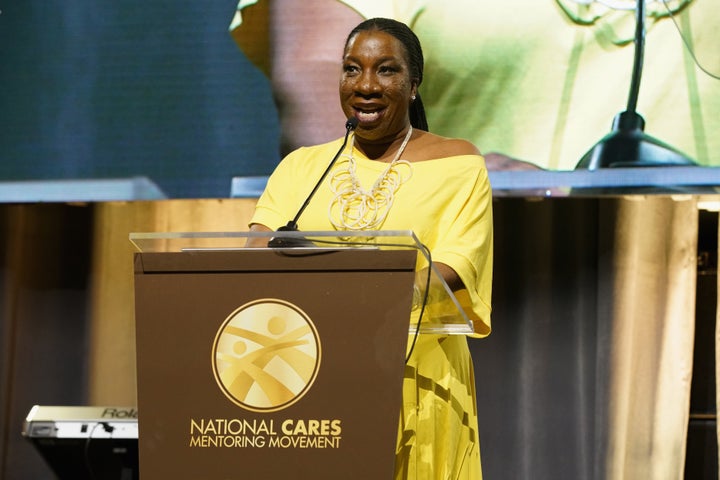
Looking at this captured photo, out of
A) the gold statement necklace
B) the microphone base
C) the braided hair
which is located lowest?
the microphone base

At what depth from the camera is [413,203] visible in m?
1.85

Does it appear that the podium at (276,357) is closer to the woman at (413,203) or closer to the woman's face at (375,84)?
the woman at (413,203)

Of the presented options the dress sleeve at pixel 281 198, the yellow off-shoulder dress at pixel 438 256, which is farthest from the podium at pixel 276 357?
the dress sleeve at pixel 281 198

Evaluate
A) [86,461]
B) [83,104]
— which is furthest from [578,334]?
[83,104]

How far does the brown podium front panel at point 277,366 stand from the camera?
54.1 inches

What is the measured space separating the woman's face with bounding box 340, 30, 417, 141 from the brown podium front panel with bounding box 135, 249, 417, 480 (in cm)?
61

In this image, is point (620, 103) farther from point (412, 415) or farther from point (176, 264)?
point (176, 264)

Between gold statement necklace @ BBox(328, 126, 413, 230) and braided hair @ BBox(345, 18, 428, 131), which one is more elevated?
braided hair @ BBox(345, 18, 428, 131)

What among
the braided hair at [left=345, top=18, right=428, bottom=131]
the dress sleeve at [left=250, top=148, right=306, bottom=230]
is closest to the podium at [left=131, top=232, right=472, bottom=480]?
the dress sleeve at [left=250, top=148, right=306, bottom=230]

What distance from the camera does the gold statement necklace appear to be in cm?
186

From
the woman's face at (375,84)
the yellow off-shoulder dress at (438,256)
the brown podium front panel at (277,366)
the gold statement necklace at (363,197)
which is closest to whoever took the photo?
the brown podium front panel at (277,366)

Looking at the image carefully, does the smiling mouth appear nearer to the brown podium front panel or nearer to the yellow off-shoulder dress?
the yellow off-shoulder dress

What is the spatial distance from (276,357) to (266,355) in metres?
0.01

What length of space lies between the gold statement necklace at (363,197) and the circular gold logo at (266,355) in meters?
0.47
